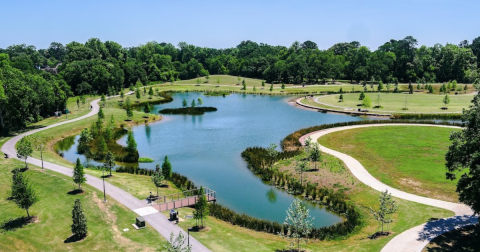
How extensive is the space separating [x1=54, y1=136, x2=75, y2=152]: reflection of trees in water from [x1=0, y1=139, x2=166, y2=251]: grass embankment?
19.0 meters

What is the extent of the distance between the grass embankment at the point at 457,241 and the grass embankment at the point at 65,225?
18.3 m

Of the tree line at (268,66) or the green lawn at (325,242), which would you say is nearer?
the green lawn at (325,242)

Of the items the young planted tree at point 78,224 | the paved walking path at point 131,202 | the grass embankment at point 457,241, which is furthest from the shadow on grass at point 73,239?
the grass embankment at point 457,241

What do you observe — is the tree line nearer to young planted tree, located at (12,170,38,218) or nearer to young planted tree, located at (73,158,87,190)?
young planted tree, located at (73,158,87,190)

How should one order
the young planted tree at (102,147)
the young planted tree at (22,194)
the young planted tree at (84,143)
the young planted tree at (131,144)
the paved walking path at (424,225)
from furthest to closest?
the young planted tree at (84,143) < the young planted tree at (131,144) < the young planted tree at (102,147) < the young planted tree at (22,194) < the paved walking path at (424,225)

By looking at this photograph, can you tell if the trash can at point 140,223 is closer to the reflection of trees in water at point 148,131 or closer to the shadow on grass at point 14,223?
the shadow on grass at point 14,223

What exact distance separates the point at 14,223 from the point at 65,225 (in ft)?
13.7

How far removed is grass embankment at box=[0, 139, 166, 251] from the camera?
83.4 feet

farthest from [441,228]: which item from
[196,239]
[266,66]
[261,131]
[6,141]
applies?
[266,66]

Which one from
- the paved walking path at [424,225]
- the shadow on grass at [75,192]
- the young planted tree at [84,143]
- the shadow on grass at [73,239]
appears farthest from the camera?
the young planted tree at [84,143]

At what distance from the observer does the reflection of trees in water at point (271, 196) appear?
36.2 m

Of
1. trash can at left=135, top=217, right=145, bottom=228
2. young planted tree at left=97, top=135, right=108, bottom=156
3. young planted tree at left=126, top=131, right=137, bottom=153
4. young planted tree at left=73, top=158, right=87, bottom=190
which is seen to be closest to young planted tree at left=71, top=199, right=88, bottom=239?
trash can at left=135, top=217, right=145, bottom=228

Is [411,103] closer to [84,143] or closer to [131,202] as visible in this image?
[84,143]

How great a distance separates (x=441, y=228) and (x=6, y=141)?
183 feet
